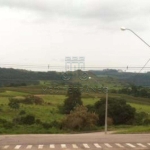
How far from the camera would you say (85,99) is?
103438 mm

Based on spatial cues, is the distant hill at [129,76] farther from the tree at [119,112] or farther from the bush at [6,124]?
the bush at [6,124]

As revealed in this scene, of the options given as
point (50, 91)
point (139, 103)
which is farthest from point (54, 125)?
point (139, 103)

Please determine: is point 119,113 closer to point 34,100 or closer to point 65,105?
point 65,105

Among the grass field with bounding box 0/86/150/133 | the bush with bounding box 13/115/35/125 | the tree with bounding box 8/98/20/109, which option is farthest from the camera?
the tree with bounding box 8/98/20/109

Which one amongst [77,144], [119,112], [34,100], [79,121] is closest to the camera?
[77,144]

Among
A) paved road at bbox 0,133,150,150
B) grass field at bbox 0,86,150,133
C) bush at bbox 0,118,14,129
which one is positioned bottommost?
bush at bbox 0,118,14,129

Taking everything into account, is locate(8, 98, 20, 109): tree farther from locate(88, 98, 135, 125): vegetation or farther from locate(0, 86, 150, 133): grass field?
locate(88, 98, 135, 125): vegetation

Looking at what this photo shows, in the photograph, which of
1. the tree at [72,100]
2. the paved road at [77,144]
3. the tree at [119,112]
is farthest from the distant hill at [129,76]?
the paved road at [77,144]

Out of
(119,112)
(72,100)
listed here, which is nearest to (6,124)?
(119,112)

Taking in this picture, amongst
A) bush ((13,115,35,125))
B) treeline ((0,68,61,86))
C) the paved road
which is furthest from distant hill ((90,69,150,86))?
the paved road

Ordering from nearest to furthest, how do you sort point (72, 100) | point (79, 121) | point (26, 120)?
point (79, 121) < point (26, 120) < point (72, 100)

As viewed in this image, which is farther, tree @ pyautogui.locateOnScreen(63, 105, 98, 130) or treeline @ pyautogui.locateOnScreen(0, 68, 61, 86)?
treeline @ pyautogui.locateOnScreen(0, 68, 61, 86)

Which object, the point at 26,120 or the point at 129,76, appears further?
the point at 26,120

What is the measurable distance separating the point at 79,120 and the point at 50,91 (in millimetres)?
28846
